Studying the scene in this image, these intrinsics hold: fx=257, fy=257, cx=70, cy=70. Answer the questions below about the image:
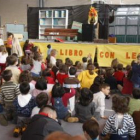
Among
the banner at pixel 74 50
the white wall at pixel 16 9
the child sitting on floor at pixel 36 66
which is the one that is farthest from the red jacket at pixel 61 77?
the white wall at pixel 16 9

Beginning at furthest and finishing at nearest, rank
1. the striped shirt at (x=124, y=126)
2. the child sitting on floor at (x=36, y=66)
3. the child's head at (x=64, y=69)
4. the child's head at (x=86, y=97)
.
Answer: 1. the child sitting on floor at (x=36, y=66)
2. the child's head at (x=64, y=69)
3. the child's head at (x=86, y=97)
4. the striped shirt at (x=124, y=126)

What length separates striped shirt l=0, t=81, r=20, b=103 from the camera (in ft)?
12.6

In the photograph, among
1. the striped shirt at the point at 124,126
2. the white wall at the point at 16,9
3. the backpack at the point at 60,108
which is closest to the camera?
the striped shirt at the point at 124,126

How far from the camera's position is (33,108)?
3.46 meters

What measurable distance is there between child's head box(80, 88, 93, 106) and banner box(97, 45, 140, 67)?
445 centimetres

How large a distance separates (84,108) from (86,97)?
202 mm

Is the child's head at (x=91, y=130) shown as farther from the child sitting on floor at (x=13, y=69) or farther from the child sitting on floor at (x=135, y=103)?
the child sitting on floor at (x=13, y=69)

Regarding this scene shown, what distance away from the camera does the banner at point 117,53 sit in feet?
25.6

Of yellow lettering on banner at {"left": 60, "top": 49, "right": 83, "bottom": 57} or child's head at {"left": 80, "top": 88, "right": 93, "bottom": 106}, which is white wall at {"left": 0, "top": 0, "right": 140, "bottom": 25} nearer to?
yellow lettering on banner at {"left": 60, "top": 49, "right": 83, "bottom": 57}

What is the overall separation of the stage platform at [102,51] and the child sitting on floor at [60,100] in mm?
4134

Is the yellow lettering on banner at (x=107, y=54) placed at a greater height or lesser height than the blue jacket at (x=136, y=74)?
greater

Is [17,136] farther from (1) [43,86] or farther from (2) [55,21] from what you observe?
(2) [55,21]

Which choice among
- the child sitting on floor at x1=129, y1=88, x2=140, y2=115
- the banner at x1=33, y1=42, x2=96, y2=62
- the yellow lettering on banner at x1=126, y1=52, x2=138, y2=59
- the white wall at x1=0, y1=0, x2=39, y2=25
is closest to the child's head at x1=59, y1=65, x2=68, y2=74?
the child sitting on floor at x1=129, y1=88, x2=140, y2=115

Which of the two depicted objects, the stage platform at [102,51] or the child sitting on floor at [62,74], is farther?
the stage platform at [102,51]
